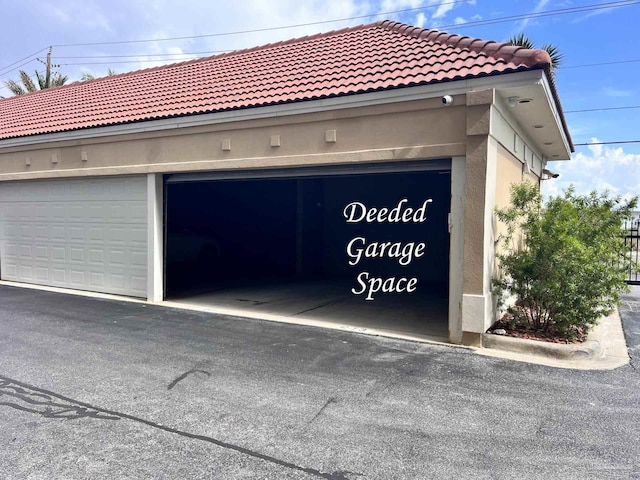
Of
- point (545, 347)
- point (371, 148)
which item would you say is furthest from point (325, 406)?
point (371, 148)

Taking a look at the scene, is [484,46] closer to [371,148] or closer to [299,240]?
[371,148]

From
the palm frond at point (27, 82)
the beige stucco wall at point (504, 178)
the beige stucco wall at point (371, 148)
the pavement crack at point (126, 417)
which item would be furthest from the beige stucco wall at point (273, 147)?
the palm frond at point (27, 82)

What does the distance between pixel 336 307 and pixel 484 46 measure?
5.54 metres

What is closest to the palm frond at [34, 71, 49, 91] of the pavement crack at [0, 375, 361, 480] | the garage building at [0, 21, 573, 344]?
the garage building at [0, 21, 573, 344]

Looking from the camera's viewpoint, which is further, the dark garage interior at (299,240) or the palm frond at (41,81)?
the palm frond at (41,81)

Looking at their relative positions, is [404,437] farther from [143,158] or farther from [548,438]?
[143,158]

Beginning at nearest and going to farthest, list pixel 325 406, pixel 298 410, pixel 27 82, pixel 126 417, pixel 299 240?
1. pixel 126 417
2. pixel 298 410
3. pixel 325 406
4. pixel 299 240
5. pixel 27 82

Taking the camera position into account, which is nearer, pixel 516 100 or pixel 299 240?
pixel 516 100

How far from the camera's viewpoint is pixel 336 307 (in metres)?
9.88

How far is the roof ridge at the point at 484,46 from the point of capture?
20.8 feet

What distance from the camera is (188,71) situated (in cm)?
1203

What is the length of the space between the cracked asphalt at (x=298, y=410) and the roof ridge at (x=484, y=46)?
4033mm

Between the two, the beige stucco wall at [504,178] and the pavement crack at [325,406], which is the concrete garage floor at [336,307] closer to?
the beige stucco wall at [504,178]

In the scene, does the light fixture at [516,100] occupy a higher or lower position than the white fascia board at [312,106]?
lower
